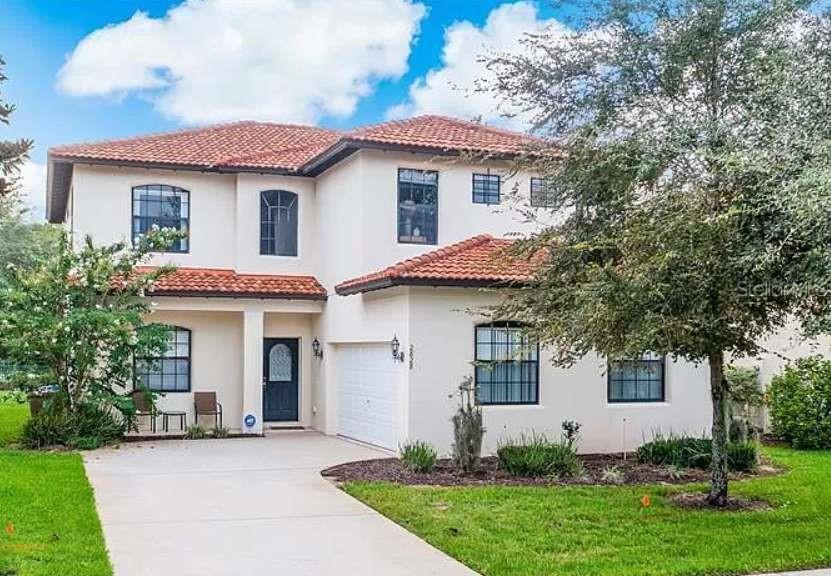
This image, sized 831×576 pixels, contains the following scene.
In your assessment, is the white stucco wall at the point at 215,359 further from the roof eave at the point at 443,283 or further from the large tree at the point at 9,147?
the roof eave at the point at 443,283

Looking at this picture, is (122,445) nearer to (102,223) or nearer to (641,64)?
(102,223)

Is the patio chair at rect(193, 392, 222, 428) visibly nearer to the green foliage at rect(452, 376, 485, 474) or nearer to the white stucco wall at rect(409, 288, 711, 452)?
the white stucco wall at rect(409, 288, 711, 452)

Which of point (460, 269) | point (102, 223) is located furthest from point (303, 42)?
point (460, 269)

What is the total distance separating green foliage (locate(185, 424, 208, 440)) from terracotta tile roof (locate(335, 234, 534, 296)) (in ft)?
17.4

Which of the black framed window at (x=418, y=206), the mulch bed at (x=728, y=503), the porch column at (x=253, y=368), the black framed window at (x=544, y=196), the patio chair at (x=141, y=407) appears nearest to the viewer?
the mulch bed at (x=728, y=503)

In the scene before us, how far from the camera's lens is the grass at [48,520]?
343 inches

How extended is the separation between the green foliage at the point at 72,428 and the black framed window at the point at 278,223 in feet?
18.7

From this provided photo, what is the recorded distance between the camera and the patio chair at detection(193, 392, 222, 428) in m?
21.7

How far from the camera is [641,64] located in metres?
11.8

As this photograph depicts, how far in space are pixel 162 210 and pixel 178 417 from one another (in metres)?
5.03

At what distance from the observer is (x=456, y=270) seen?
1702 centimetres

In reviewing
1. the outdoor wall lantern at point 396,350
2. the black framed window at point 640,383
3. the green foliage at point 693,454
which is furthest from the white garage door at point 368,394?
the green foliage at point 693,454

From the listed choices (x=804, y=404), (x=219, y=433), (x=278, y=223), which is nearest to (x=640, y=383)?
(x=804, y=404)

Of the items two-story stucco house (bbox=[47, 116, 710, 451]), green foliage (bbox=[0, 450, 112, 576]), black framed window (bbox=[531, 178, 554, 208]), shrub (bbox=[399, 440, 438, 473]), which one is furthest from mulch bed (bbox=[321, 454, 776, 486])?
black framed window (bbox=[531, 178, 554, 208])
